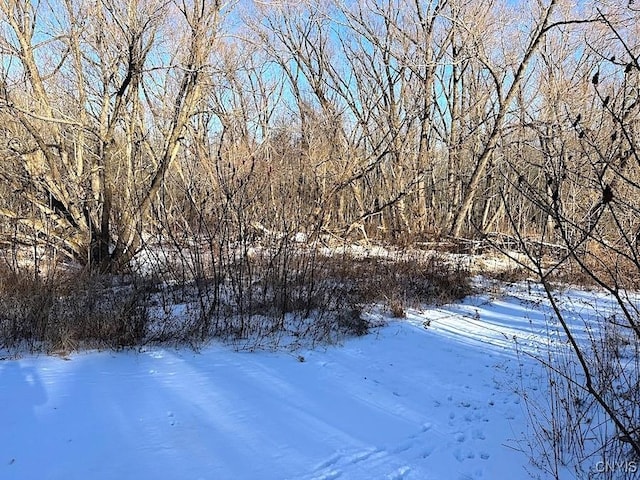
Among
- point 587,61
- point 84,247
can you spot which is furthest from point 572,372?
point 587,61

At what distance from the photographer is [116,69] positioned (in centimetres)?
884

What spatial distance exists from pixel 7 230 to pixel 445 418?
28.7ft

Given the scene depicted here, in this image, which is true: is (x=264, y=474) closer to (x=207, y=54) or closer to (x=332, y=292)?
(x=332, y=292)
